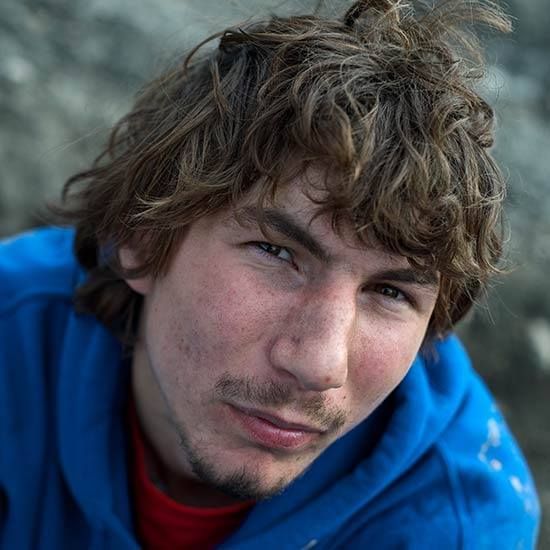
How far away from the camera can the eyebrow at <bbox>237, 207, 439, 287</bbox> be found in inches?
76.5

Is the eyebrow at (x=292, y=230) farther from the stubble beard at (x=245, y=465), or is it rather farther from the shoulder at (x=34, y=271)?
the shoulder at (x=34, y=271)

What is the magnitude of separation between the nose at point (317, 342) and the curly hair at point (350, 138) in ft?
0.54

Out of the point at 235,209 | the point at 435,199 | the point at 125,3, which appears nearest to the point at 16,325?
the point at 235,209

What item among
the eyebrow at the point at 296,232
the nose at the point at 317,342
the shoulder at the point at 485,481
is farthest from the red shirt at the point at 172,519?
the eyebrow at the point at 296,232

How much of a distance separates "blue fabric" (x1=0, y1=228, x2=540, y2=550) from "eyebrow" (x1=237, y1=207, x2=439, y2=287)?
570 mm

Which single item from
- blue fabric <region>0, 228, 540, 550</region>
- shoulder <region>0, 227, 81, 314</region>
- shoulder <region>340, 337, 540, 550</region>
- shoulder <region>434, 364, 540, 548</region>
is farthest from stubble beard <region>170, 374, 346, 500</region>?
shoulder <region>0, 227, 81, 314</region>

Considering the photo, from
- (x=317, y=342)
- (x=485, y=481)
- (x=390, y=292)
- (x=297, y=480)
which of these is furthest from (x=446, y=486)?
(x=317, y=342)

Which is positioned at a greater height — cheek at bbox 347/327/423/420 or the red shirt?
cheek at bbox 347/327/423/420

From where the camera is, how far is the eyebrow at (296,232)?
76.5 inches

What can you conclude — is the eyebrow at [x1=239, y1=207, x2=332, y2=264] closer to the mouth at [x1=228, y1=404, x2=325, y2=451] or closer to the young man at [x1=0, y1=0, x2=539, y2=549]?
the young man at [x1=0, y1=0, x2=539, y2=549]

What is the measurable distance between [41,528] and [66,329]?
561mm

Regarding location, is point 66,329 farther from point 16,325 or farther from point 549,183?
point 549,183

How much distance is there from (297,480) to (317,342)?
0.66 metres

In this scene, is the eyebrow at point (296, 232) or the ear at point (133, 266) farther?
the ear at point (133, 266)
